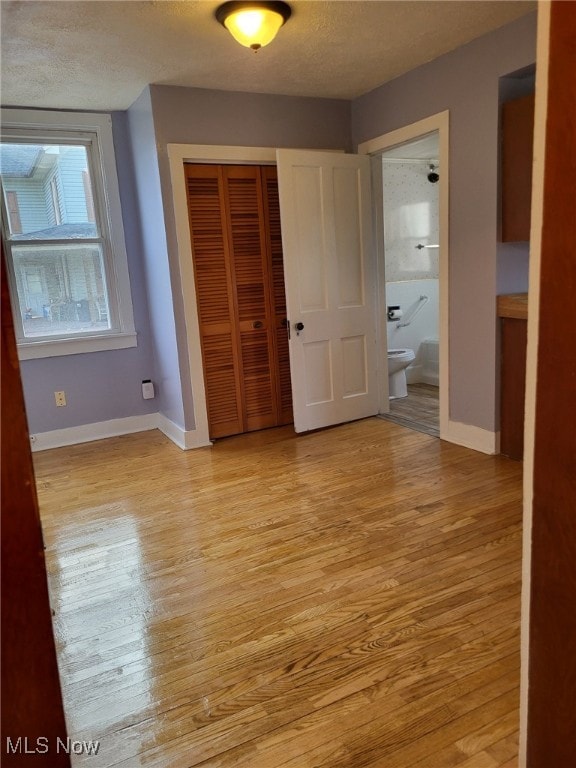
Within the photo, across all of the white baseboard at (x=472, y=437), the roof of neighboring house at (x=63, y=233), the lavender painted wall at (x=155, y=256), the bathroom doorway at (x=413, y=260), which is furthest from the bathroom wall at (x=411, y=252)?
the roof of neighboring house at (x=63, y=233)

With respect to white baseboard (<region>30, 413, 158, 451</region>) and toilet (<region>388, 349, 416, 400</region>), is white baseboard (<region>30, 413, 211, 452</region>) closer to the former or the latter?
white baseboard (<region>30, 413, 158, 451</region>)

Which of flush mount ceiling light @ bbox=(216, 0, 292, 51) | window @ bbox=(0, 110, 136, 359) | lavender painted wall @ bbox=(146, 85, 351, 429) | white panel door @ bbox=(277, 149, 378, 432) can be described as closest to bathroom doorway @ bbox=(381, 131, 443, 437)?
white panel door @ bbox=(277, 149, 378, 432)

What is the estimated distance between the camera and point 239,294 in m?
3.98

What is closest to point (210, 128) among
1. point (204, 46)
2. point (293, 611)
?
point (204, 46)

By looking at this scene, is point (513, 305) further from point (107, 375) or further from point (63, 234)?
point (63, 234)

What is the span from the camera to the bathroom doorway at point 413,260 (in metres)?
5.46

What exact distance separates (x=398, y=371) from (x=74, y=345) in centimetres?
281

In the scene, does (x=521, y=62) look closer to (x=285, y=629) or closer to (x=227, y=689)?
(x=285, y=629)

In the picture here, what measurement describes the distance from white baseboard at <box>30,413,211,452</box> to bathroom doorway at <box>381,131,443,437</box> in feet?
7.77

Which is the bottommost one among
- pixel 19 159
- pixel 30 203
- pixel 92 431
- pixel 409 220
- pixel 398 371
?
pixel 92 431

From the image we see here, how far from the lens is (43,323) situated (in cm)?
402

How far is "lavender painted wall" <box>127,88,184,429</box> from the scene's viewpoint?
11.9 ft

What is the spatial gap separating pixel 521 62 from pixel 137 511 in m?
3.16

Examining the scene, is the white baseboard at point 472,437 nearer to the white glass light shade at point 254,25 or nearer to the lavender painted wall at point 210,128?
the lavender painted wall at point 210,128
